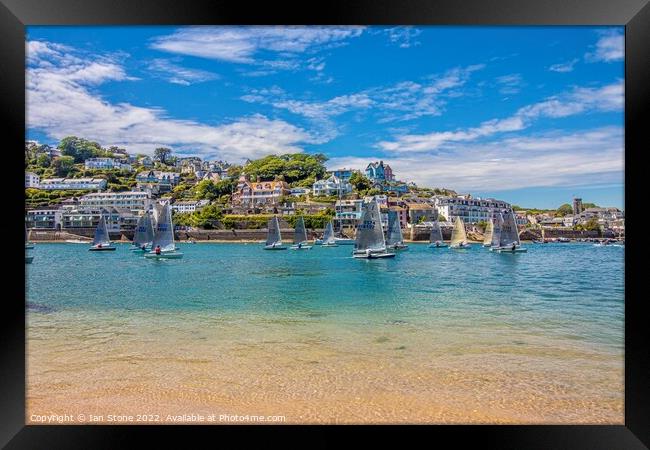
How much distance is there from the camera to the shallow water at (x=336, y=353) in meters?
2.80

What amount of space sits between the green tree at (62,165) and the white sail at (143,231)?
593cm

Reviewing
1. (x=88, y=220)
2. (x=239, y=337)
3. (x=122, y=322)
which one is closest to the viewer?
(x=239, y=337)

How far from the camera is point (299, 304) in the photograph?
912 centimetres

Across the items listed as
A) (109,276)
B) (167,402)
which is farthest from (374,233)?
(167,402)

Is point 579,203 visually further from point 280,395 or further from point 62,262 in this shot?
point 62,262

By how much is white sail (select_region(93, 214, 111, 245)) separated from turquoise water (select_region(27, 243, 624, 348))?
0.94m

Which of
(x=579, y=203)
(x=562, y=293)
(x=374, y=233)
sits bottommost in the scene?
(x=562, y=293)

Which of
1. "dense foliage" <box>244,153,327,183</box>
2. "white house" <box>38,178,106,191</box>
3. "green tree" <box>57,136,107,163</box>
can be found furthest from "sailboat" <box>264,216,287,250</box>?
"green tree" <box>57,136,107,163</box>

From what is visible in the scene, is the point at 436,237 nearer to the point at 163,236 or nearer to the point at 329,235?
the point at 329,235

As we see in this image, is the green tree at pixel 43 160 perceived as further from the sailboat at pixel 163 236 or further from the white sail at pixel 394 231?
the white sail at pixel 394 231

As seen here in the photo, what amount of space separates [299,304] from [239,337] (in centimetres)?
389

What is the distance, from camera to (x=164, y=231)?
18.5 meters

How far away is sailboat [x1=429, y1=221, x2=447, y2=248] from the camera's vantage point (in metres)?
25.9

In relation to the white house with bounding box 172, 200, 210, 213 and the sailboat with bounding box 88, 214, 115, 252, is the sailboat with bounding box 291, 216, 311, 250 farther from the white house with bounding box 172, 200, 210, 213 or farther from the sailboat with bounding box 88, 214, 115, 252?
the sailboat with bounding box 88, 214, 115, 252
